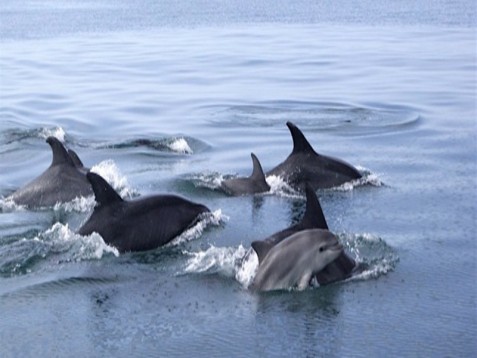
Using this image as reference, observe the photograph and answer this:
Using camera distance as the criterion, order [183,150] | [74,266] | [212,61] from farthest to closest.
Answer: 1. [212,61]
2. [183,150]
3. [74,266]

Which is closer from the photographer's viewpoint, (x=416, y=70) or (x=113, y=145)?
(x=113, y=145)

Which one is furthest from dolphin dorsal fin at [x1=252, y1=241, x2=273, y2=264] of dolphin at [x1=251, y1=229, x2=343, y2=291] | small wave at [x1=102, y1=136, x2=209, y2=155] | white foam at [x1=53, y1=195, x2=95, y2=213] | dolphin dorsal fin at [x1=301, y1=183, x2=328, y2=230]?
small wave at [x1=102, y1=136, x2=209, y2=155]

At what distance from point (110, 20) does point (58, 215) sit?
138ft

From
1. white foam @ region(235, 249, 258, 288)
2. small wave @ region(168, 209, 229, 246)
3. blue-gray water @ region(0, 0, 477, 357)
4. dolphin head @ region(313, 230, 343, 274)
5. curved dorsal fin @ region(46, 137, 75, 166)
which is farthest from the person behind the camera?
curved dorsal fin @ region(46, 137, 75, 166)

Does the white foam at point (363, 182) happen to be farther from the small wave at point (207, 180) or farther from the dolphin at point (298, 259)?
the dolphin at point (298, 259)

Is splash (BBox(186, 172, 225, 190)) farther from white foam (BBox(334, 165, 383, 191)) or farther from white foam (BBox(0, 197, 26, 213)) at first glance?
white foam (BBox(0, 197, 26, 213))

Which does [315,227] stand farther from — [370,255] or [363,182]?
[363,182]

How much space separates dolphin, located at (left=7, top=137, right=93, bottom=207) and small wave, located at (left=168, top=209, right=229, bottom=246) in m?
2.41

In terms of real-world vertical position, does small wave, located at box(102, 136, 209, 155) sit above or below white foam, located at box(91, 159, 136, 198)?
below

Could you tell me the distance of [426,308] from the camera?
1149 centimetres

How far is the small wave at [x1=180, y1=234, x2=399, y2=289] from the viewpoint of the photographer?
12.2 metres

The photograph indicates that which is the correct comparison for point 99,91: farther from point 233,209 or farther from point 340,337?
point 340,337

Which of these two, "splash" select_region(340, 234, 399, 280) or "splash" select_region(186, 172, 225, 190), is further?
"splash" select_region(186, 172, 225, 190)

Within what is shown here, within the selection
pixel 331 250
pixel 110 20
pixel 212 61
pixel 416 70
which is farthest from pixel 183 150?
pixel 110 20
